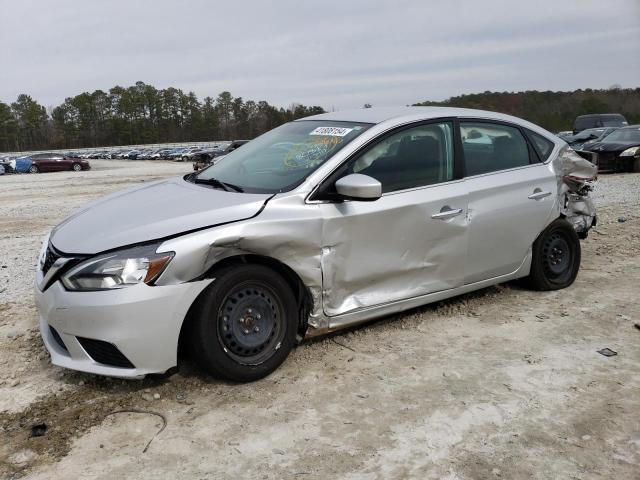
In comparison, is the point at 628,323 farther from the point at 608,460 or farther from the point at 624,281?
the point at 608,460

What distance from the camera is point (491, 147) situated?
4613 mm

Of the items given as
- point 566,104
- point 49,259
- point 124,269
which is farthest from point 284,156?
point 566,104

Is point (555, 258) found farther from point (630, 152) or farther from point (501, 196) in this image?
point (630, 152)

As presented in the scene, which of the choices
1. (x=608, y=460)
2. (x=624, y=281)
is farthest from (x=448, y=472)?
(x=624, y=281)

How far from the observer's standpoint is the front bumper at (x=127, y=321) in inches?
119

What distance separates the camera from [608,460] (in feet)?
8.74

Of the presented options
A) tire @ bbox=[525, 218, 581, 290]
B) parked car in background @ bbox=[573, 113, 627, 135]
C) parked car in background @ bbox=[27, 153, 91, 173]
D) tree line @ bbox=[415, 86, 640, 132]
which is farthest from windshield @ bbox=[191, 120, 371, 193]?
tree line @ bbox=[415, 86, 640, 132]

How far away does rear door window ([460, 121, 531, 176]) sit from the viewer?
4410 millimetres

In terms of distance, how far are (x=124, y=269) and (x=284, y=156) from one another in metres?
1.54

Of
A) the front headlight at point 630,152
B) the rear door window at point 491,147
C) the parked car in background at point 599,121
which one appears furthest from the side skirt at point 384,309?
the parked car in background at point 599,121

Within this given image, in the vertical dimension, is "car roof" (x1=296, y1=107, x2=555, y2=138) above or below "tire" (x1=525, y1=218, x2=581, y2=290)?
above

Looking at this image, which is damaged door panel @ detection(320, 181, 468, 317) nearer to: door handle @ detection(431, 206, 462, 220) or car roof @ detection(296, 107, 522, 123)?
door handle @ detection(431, 206, 462, 220)

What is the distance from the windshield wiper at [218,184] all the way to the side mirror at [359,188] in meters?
0.69

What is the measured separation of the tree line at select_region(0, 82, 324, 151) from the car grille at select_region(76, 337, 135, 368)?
111130 millimetres
